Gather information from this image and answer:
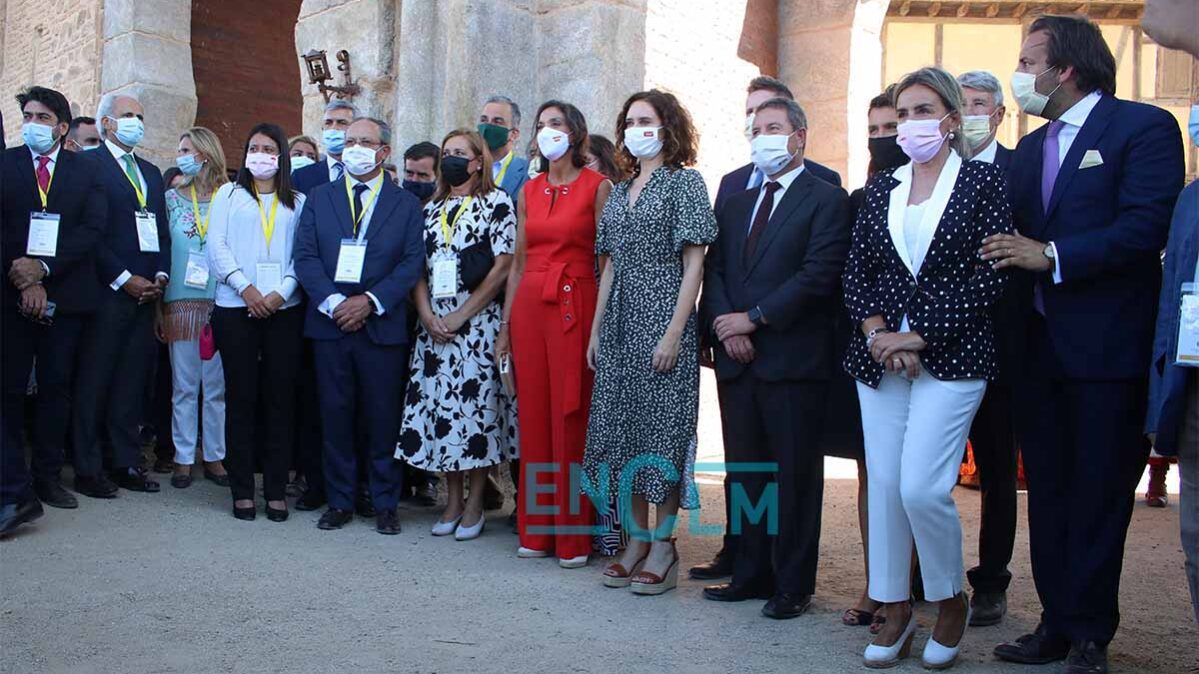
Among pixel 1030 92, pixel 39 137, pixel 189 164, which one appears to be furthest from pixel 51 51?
pixel 1030 92

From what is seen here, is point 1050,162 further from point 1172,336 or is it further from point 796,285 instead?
point 796,285

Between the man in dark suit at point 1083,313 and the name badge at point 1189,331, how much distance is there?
12.4 inches

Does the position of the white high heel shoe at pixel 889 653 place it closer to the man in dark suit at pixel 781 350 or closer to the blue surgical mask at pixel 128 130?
the man in dark suit at pixel 781 350

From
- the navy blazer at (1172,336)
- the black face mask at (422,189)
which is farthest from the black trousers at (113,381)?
the navy blazer at (1172,336)

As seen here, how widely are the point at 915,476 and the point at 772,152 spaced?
4.90 feet

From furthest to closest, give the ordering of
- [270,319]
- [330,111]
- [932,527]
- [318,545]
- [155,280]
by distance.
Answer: [330,111] < [155,280] < [270,319] < [318,545] < [932,527]

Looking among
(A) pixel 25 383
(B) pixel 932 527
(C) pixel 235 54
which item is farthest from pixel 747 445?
(C) pixel 235 54

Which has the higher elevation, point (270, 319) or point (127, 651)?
point (270, 319)

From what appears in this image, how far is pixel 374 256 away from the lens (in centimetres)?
A: 579

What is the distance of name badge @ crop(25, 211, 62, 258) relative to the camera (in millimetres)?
5691

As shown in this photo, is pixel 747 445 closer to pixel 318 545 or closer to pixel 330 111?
pixel 318 545

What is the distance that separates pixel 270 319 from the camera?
5.98 m

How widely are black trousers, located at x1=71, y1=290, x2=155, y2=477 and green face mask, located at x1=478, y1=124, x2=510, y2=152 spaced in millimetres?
2119

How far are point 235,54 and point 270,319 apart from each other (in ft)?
29.7
